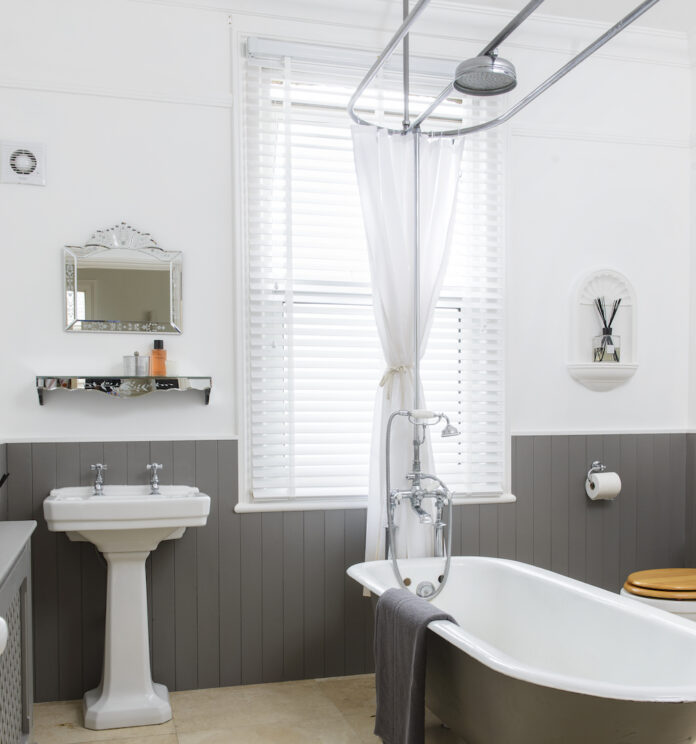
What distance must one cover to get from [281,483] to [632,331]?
1.82m

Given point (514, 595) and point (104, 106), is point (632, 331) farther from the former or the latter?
point (104, 106)

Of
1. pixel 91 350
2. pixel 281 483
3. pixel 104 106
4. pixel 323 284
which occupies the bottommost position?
pixel 281 483

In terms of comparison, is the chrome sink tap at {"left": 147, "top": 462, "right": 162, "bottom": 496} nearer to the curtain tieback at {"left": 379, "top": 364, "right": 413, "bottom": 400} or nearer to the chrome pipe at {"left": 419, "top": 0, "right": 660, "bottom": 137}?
the curtain tieback at {"left": 379, "top": 364, "right": 413, "bottom": 400}

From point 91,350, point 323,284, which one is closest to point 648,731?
point 323,284

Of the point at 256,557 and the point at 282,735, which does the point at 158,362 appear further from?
the point at 282,735

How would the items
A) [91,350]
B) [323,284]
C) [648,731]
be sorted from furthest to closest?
[323,284] → [91,350] → [648,731]

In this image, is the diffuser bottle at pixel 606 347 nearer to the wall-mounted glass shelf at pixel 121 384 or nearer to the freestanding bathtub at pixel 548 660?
the freestanding bathtub at pixel 548 660

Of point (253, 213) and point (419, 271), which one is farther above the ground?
point (253, 213)

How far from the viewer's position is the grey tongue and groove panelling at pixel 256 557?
3.07 metres

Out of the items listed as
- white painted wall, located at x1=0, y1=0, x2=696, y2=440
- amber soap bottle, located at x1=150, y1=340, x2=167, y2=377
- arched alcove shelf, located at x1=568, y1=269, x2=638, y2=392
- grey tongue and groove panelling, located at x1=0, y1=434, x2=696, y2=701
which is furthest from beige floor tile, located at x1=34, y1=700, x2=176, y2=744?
arched alcove shelf, located at x1=568, y1=269, x2=638, y2=392

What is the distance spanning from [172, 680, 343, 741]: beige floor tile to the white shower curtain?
621mm

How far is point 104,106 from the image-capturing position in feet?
10.3

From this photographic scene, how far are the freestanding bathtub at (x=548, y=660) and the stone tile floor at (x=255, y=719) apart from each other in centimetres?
45

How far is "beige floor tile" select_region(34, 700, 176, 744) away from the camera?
8.97ft
